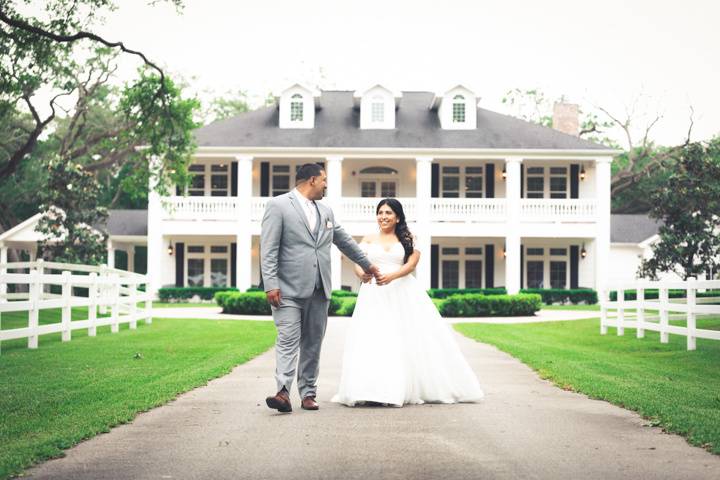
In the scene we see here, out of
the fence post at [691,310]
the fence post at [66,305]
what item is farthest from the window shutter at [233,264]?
the fence post at [691,310]

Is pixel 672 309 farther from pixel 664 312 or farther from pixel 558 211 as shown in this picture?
pixel 558 211

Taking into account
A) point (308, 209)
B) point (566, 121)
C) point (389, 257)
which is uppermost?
point (566, 121)

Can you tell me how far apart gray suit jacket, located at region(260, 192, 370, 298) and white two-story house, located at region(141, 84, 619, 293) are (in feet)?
84.2

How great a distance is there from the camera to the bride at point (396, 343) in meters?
7.75

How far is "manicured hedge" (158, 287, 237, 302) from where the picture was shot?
112 feet

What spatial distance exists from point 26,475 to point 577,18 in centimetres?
2106

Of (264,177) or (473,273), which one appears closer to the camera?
(264,177)

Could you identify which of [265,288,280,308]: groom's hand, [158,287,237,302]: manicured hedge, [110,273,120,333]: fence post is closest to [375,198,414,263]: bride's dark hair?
[265,288,280,308]: groom's hand

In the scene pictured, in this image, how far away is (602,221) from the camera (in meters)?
34.5

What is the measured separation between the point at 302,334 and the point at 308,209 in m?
1.09

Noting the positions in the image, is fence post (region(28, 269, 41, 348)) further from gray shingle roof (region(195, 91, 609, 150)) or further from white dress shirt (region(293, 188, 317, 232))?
gray shingle roof (region(195, 91, 609, 150))

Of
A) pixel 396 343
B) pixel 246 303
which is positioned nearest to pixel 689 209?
pixel 246 303

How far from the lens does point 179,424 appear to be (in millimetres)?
6703

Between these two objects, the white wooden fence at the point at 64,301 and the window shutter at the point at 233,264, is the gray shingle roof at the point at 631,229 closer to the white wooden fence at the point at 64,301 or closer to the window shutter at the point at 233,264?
the window shutter at the point at 233,264
